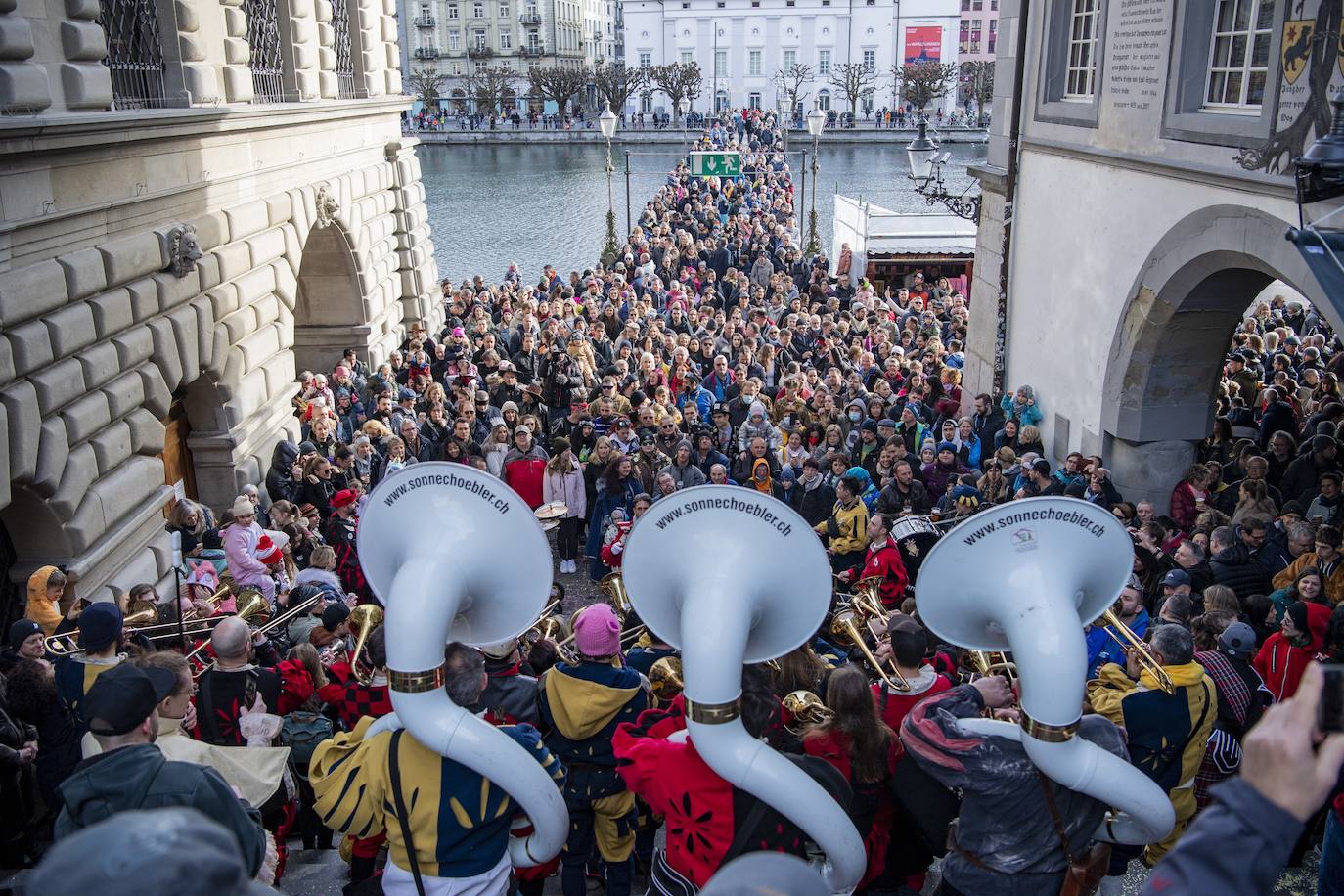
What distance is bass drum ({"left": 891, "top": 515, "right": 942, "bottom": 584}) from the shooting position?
27.8 feet

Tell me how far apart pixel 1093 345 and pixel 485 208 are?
36.0 m

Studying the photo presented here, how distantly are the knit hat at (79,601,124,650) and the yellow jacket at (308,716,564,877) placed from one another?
1926 mm

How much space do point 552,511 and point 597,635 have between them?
17.4ft

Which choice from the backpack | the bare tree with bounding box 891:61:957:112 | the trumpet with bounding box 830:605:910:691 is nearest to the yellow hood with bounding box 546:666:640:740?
the trumpet with bounding box 830:605:910:691

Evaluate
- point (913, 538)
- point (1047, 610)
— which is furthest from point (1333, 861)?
point (913, 538)

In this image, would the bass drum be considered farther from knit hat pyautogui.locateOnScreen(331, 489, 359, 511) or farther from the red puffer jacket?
knit hat pyautogui.locateOnScreen(331, 489, 359, 511)

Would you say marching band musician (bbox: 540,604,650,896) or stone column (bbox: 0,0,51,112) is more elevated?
stone column (bbox: 0,0,51,112)

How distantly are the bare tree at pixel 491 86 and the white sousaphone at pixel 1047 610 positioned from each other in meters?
77.6

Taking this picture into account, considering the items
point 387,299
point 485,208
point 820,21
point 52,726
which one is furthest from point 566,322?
point 820,21

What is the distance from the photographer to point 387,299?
691 inches

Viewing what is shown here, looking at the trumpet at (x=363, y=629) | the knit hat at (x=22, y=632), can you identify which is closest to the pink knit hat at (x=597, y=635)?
the trumpet at (x=363, y=629)

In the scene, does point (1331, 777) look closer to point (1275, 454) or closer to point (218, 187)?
point (1275, 454)

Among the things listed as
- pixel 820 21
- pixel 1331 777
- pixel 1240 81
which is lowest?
pixel 1331 777

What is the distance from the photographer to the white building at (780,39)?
90.0m
